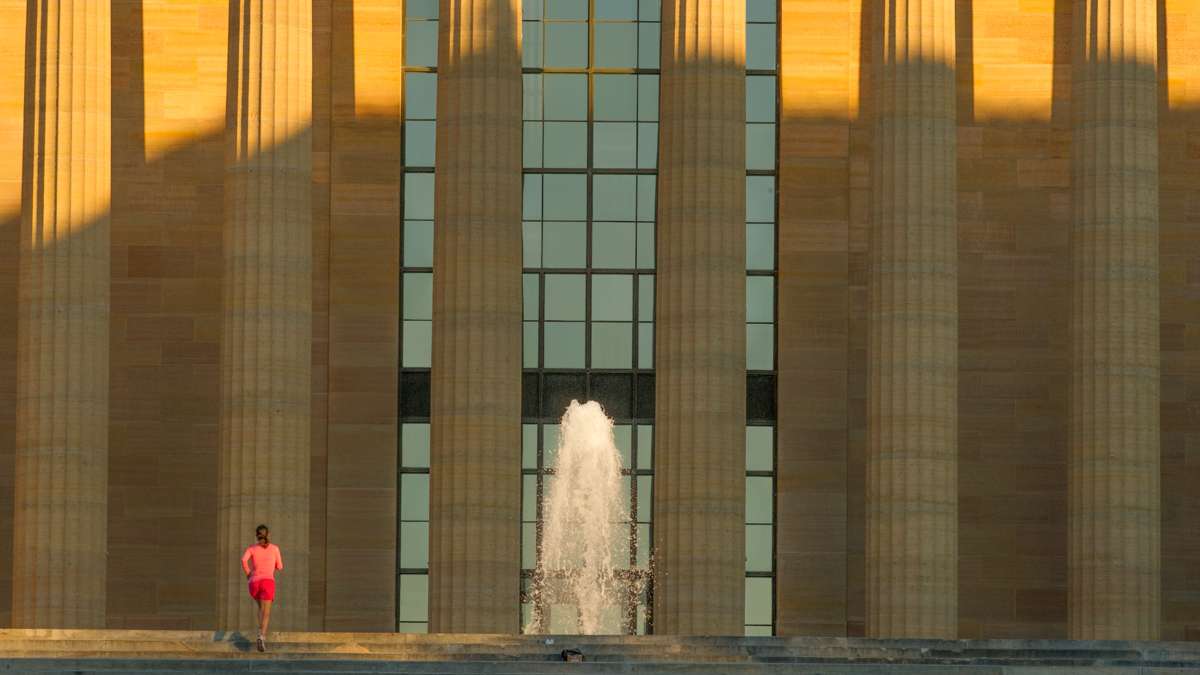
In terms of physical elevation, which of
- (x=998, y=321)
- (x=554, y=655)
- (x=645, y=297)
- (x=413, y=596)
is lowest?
(x=554, y=655)

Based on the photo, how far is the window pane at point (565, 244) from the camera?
3167 inches

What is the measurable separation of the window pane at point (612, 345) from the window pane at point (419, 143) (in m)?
6.18

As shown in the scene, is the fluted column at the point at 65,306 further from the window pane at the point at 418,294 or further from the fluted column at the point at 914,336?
the fluted column at the point at 914,336

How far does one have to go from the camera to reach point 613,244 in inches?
3167

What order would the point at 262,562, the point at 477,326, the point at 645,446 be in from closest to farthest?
1. the point at 262,562
2. the point at 477,326
3. the point at 645,446

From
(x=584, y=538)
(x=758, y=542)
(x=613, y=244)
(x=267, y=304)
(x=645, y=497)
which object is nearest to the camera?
(x=267, y=304)

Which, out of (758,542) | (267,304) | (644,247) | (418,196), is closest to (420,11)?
(418,196)

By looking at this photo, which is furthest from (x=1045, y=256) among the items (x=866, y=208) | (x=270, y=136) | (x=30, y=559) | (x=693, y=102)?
(x=30, y=559)

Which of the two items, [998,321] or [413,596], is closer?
[413,596]

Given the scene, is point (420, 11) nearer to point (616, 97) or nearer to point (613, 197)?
point (616, 97)

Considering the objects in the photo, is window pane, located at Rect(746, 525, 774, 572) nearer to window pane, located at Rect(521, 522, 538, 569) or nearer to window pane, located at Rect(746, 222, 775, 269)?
Answer: window pane, located at Rect(521, 522, 538, 569)

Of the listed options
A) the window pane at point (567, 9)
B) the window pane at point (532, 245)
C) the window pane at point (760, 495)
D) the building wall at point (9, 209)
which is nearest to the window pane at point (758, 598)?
the window pane at point (760, 495)

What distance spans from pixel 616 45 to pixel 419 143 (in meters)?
5.69

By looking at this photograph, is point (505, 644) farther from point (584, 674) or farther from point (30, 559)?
point (30, 559)
